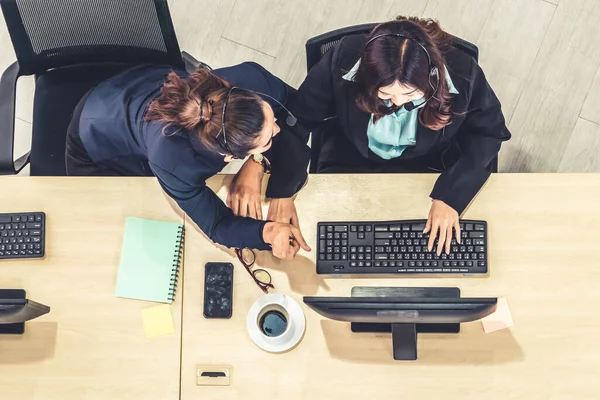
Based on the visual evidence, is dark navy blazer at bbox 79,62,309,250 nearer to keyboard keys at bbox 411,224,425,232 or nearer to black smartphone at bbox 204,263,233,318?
black smartphone at bbox 204,263,233,318

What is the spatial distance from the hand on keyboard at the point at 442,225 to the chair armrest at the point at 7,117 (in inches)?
46.9

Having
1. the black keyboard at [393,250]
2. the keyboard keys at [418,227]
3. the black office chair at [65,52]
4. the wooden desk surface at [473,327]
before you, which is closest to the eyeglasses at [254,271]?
the wooden desk surface at [473,327]

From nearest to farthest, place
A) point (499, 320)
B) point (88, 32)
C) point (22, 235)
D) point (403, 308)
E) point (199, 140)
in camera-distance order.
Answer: point (403, 308) → point (199, 140) → point (499, 320) → point (22, 235) → point (88, 32)

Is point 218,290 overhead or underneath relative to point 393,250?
underneath

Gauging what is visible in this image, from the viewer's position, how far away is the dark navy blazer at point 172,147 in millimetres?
1419

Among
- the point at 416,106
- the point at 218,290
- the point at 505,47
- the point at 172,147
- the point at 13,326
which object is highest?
the point at 505,47

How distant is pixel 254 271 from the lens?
5.07ft

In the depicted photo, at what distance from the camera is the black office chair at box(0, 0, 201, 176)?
5.27 feet

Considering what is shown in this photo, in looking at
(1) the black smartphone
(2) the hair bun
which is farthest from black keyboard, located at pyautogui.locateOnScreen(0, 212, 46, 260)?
(2) the hair bun

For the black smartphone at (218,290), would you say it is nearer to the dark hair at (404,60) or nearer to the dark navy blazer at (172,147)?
the dark navy blazer at (172,147)

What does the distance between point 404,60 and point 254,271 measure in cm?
64

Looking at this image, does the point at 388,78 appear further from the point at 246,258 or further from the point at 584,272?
the point at 584,272

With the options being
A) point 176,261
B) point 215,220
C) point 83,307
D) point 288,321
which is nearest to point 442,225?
point 288,321

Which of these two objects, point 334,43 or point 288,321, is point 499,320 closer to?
point 288,321
